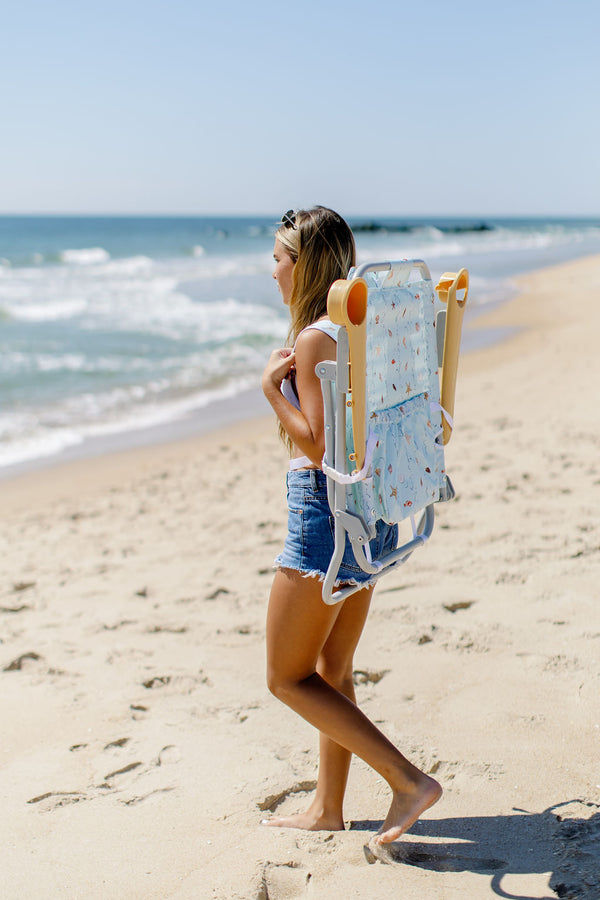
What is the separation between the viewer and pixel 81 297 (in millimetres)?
23031

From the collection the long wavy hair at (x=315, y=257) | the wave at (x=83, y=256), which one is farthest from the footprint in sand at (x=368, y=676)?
the wave at (x=83, y=256)

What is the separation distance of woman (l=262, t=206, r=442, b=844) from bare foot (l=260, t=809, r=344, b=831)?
0.21 metres

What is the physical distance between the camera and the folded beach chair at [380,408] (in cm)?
184

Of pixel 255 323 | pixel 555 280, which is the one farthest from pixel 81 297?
pixel 555 280

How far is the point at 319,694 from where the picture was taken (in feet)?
7.29

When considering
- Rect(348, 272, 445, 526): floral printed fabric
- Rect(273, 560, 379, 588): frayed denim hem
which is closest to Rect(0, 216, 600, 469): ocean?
Rect(348, 272, 445, 526): floral printed fabric

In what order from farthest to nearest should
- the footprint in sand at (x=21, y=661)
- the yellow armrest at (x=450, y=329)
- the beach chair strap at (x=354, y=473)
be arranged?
the footprint in sand at (x=21, y=661) → the yellow armrest at (x=450, y=329) → the beach chair strap at (x=354, y=473)

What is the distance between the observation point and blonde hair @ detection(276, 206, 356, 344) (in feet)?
6.93

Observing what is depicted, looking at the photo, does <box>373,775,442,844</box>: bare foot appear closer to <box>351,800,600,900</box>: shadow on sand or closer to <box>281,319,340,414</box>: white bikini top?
<box>351,800,600,900</box>: shadow on sand

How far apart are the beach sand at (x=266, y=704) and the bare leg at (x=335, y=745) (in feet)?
0.21

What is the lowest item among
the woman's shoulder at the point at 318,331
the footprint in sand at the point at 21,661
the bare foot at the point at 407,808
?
the footprint in sand at the point at 21,661

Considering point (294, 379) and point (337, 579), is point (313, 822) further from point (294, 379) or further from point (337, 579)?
point (294, 379)

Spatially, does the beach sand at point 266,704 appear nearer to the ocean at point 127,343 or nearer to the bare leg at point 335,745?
the bare leg at point 335,745

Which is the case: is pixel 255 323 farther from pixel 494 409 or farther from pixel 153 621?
pixel 153 621
